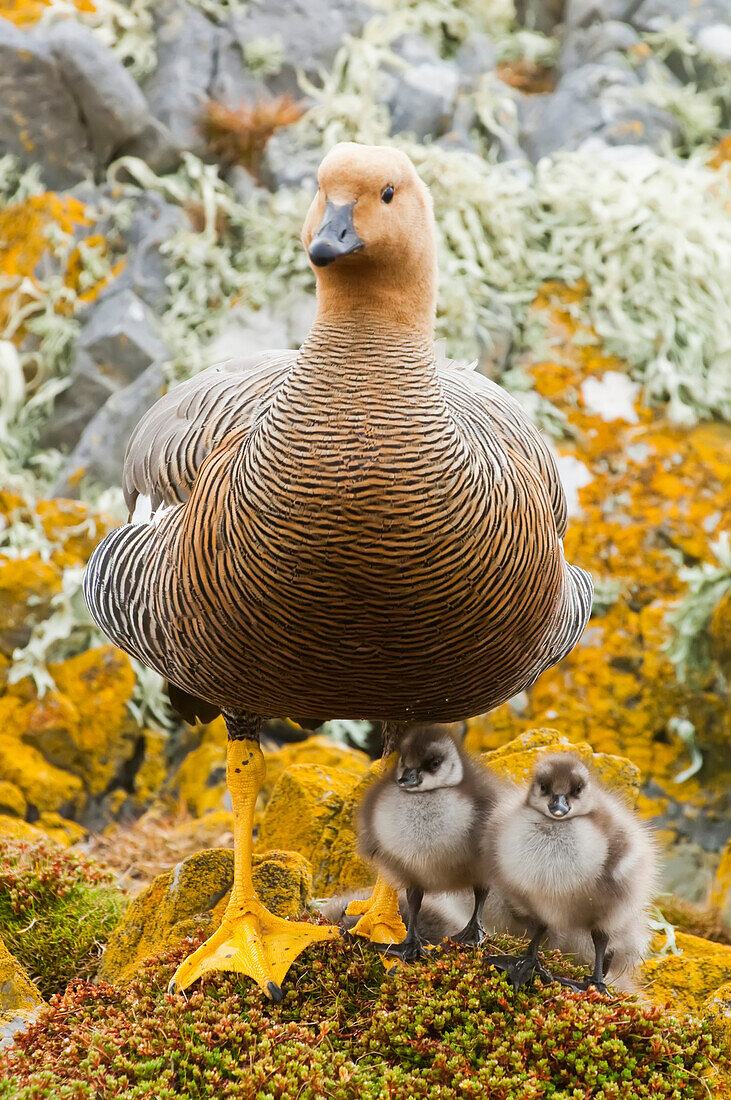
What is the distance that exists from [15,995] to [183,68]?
7.10 m

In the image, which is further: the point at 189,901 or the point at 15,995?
the point at 189,901

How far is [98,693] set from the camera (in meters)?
5.98

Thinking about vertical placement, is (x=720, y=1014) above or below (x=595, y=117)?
below

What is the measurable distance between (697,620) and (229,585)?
358 centimetres

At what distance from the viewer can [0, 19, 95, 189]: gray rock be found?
7.72m

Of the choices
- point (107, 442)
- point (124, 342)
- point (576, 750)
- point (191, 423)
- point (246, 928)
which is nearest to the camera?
point (246, 928)

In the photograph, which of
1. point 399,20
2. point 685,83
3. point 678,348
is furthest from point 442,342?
point 685,83

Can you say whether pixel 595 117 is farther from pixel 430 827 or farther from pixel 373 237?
pixel 430 827

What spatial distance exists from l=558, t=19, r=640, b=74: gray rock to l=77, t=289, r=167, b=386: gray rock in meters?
4.72

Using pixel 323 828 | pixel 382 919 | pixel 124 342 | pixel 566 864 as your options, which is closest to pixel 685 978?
pixel 566 864

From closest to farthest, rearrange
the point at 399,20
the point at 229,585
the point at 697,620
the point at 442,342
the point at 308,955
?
the point at 229,585 < the point at 308,955 < the point at 442,342 < the point at 697,620 < the point at 399,20

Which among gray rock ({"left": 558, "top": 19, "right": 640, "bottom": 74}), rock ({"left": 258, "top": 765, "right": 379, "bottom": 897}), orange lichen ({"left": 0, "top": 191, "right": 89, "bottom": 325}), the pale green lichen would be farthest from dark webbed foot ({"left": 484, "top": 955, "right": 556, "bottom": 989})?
gray rock ({"left": 558, "top": 19, "right": 640, "bottom": 74})

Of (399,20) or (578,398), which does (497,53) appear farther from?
(578,398)

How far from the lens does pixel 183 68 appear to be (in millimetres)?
8414
